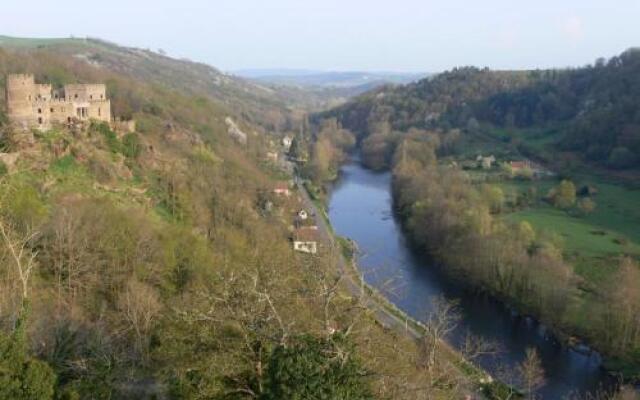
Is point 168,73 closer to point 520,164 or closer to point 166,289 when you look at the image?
point 520,164

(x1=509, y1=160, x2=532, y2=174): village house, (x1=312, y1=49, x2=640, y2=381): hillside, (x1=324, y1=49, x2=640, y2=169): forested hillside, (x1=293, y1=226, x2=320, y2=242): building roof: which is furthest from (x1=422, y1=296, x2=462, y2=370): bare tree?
(x1=324, y1=49, x2=640, y2=169): forested hillside

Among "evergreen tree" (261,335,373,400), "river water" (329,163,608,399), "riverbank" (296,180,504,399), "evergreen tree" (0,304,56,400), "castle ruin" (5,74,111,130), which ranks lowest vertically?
"river water" (329,163,608,399)

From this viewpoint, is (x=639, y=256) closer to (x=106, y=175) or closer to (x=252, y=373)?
(x=106, y=175)

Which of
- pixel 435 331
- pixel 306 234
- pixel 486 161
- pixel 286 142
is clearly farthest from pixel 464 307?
pixel 286 142

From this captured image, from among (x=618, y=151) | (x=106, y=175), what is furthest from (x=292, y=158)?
(x=106, y=175)

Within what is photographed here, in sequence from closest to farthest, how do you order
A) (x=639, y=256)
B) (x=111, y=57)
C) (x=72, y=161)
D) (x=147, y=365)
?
1. (x=147, y=365)
2. (x=72, y=161)
3. (x=639, y=256)
4. (x=111, y=57)

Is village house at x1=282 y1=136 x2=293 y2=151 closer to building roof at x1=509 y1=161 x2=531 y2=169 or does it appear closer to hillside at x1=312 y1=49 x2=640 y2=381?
hillside at x1=312 y1=49 x2=640 y2=381
